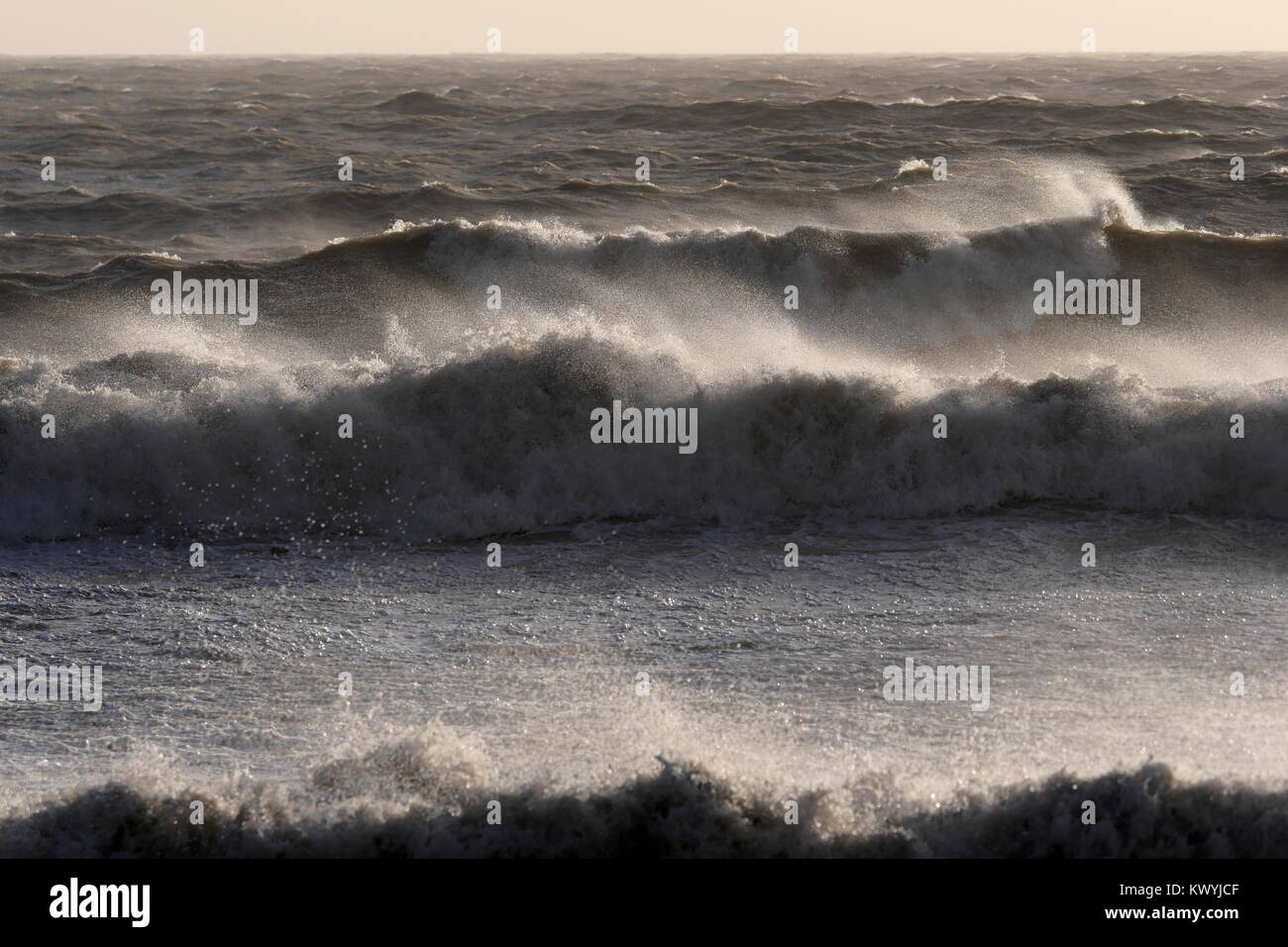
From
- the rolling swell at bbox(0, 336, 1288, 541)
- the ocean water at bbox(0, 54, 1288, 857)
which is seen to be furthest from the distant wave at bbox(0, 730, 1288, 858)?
the rolling swell at bbox(0, 336, 1288, 541)

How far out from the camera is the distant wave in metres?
5.03

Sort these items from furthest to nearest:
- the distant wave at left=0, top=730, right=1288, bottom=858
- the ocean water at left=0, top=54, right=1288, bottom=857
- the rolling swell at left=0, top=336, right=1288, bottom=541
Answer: the rolling swell at left=0, top=336, right=1288, bottom=541, the ocean water at left=0, top=54, right=1288, bottom=857, the distant wave at left=0, top=730, right=1288, bottom=858

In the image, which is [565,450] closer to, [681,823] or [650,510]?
[650,510]

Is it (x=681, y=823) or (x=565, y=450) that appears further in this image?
(x=565, y=450)

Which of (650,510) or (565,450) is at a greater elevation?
(565,450)

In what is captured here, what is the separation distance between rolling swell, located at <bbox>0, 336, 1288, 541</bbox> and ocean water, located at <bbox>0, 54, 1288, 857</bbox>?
4 centimetres

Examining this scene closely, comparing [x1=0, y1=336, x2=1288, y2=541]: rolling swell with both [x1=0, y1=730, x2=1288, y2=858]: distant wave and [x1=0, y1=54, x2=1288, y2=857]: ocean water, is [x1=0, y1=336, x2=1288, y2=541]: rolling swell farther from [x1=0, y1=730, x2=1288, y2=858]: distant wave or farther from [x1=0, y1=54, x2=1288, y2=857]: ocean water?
[x1=0, y1=730, x2=1288, y2=858]: distant wave

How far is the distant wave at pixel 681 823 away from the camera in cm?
503

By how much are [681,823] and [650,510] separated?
15.6 ft

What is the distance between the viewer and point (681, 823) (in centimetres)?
514

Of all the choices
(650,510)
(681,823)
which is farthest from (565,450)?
(681,823)

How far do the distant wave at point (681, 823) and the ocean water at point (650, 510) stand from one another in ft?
0.05
